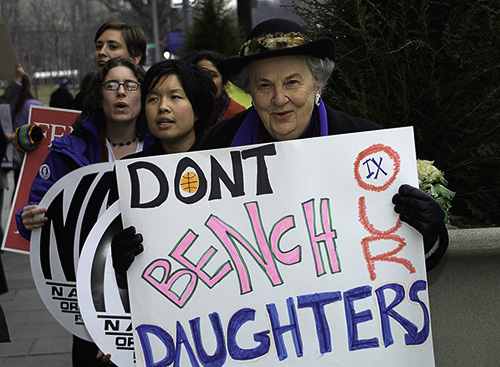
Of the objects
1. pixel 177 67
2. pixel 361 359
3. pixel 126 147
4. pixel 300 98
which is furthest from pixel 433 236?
pixel 126 147

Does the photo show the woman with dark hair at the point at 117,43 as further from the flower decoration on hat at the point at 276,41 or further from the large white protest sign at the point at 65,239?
the flower decoration on hat at the point at 276,41

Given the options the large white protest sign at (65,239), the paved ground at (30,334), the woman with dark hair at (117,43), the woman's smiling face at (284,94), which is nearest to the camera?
the woman's smiling face at (284,94)

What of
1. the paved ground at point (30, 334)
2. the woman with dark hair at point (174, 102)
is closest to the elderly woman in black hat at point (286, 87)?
the woman with dark hair at point (174, 102)

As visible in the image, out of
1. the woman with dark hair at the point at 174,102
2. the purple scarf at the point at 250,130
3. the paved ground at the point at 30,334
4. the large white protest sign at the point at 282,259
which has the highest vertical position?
the woman with dark hair at the point at 174,102

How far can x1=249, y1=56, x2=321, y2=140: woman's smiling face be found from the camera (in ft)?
8.82

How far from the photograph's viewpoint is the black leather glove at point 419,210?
244 cm

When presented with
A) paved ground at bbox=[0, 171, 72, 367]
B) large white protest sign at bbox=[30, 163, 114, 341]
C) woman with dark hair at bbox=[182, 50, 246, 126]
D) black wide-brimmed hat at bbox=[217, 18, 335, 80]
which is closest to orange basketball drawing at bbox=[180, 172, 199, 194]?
black wide-brimmed hat at bbox=[217, 18, 335, 80]

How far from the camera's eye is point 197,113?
134 inches

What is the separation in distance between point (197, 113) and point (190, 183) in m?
0.85

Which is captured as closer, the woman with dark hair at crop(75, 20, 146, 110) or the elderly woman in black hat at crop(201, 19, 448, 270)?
the elderly woman in black hat at crop(201, 19, 448, 270)

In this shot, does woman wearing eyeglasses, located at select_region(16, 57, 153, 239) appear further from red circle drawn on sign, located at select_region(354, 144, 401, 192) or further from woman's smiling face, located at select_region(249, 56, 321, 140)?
red circle drawn on sign, located at select_region(354, 144, 401, 192)

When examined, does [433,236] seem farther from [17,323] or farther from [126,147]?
[17,323]

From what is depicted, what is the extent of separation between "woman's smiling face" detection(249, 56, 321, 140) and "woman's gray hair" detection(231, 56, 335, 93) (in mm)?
21

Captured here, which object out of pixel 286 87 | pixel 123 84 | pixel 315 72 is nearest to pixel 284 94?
pixel 286 87
